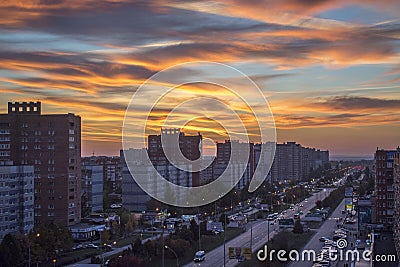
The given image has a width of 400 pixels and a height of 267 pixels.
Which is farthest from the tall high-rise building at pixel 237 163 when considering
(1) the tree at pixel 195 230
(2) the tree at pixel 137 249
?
(2) the tree at pixel 137 249

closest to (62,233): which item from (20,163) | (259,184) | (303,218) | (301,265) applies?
(20,163)

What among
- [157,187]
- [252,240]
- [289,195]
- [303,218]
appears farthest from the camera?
[289,195]

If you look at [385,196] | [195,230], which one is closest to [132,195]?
[195,230]

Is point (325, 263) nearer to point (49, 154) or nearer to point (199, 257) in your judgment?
point (199, 257)

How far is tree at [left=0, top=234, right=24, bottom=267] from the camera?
32.4ft

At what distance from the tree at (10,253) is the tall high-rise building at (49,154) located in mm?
4420

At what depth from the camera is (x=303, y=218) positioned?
18.7m

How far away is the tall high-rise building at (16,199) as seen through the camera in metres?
12.3

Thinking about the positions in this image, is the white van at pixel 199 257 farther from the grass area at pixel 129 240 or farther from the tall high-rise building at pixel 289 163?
the tall high-rise building at pixel 289 163

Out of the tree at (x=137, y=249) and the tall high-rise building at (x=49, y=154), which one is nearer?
the tree at (x=137, y=249)

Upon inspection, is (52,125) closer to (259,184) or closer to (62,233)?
(62,233)

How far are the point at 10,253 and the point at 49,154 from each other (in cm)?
526

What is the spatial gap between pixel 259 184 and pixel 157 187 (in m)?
11.1

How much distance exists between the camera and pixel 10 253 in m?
9.94
